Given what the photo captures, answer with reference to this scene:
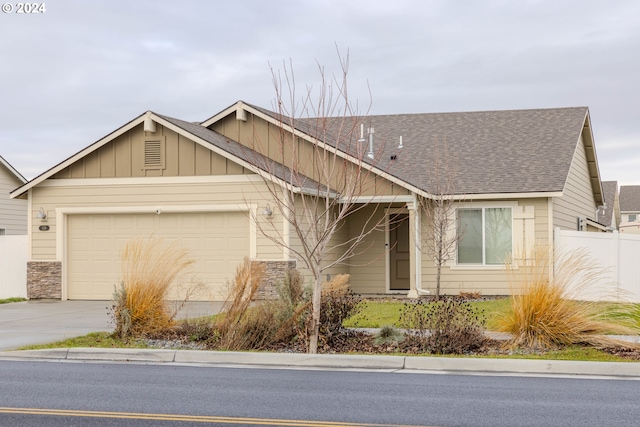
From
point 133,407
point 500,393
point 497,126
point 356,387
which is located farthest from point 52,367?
point 497,126

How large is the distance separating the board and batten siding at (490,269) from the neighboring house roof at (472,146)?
22.9 inches

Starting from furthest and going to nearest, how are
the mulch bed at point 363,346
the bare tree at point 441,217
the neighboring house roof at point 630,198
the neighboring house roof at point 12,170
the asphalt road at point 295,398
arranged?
the neighboring house roof at point 630,198 → the neighboring house roof at point 12,170 → the bare tree at point 441,217 → the mulch bed at point 363,346 → the asphalt road at point 295,398

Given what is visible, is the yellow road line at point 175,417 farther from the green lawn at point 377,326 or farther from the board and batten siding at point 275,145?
the board and batten siding at point 275,145

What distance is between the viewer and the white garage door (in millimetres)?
21953

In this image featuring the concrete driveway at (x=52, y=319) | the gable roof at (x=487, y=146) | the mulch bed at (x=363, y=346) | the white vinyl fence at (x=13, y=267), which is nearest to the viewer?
the mulch bed at (x=363, y=346)

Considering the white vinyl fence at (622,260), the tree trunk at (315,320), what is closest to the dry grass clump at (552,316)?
the tree trunk at (315,320)

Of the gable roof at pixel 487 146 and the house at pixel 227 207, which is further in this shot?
the gable roof at pixel 487 146

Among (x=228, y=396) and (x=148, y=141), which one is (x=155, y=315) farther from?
(x=148, y=141)

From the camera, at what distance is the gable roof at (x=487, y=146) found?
2333 cm

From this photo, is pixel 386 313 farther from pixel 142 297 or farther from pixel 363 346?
pixel 142 297

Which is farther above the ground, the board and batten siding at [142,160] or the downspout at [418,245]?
the board and batten siding at [142,160]

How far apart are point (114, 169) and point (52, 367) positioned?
1128cm

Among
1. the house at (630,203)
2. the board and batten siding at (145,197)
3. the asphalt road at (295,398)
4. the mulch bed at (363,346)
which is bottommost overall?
the asphalt road at (295,398)

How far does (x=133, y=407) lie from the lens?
8773 mm
